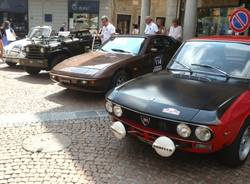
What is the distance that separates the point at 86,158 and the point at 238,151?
1922 mm

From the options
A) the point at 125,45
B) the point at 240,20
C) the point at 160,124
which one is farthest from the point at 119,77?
the point at 160,124

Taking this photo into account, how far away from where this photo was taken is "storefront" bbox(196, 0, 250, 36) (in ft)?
50.8

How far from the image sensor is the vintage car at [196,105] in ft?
12.6

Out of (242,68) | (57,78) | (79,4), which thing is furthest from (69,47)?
(79,4)

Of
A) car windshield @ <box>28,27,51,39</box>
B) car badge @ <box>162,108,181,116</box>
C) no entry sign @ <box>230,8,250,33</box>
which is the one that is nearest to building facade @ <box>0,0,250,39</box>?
car windshield @ <box>28,27,51,39</box>

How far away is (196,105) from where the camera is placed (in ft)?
13.0

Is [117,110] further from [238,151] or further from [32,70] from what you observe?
[32,70]

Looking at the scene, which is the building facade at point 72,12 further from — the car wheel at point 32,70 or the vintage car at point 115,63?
the vintage car at point 115,63

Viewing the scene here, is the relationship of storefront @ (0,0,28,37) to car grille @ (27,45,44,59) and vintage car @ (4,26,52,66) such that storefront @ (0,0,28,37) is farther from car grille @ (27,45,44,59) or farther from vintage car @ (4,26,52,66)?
car grille @ (27,45,44,59)

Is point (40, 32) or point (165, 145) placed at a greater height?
point (40, 32)

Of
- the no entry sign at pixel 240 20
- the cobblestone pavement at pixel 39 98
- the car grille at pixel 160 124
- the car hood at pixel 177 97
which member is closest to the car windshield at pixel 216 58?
the car hood at pixel 177 97

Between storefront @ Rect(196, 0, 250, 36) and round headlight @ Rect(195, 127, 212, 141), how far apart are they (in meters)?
12.1

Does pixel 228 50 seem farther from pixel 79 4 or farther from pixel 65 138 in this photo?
pixel 79 4

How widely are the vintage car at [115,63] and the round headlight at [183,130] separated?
346cm
